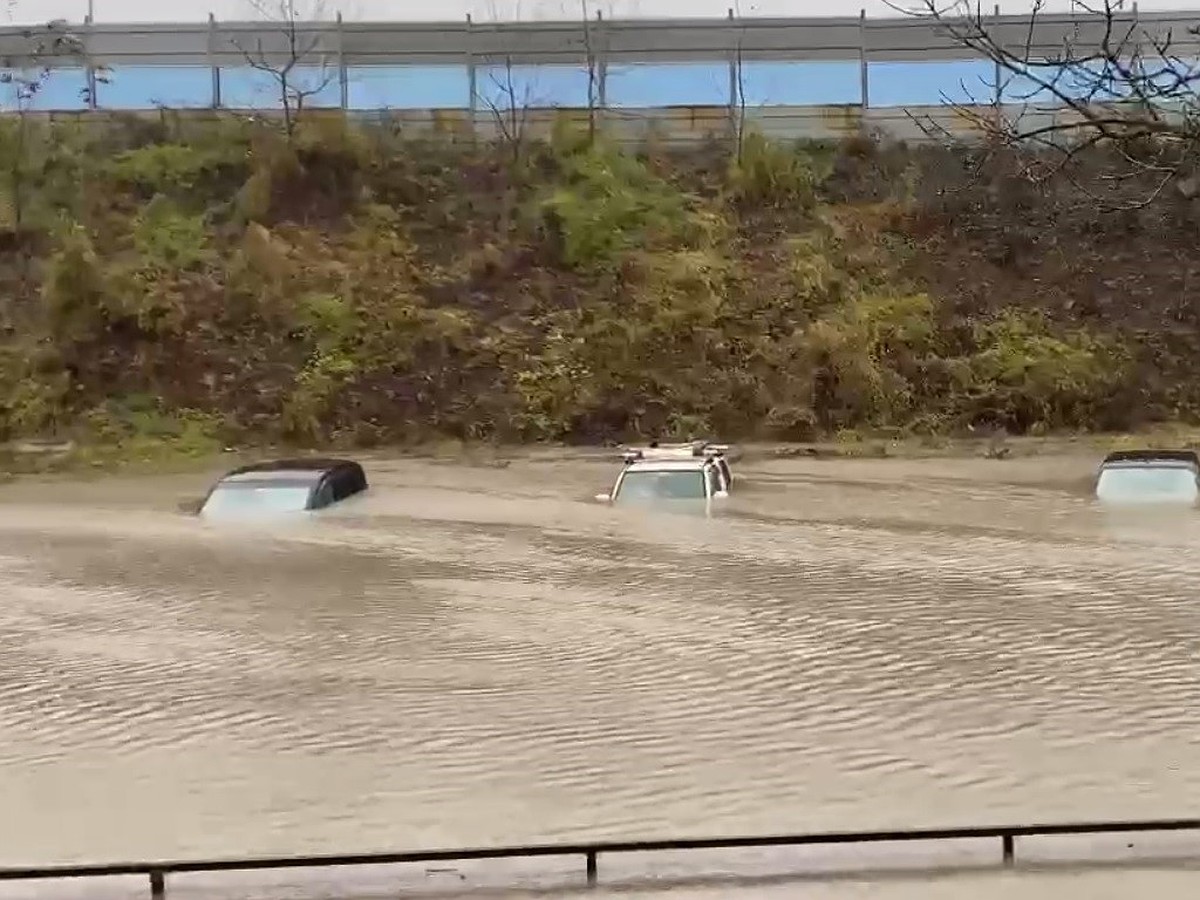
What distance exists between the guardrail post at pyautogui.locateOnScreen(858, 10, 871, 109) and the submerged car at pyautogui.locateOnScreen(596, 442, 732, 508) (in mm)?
13251

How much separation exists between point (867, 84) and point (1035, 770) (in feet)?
71.2

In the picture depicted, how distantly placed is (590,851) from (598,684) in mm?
3098

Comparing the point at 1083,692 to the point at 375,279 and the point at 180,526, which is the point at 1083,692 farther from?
the point at 375,279

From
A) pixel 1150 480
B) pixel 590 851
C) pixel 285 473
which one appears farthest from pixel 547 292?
pixel 590 851

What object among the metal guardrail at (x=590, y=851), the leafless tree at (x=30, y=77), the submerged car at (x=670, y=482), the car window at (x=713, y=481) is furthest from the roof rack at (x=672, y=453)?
the leafless tree at (x=30, y=77)

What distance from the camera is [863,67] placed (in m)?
26.5

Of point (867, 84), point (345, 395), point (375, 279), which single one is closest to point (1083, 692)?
point (345, 395)

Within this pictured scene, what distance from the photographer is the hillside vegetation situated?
848 inches

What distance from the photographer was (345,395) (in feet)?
71.8

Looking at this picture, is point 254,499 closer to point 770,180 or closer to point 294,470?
point 294,470

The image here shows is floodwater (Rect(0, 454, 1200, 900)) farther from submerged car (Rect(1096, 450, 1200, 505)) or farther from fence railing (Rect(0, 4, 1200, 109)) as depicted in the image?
fence railing (Rect(0, 4, 1200, 109))

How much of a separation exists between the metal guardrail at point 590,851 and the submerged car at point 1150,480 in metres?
9.64

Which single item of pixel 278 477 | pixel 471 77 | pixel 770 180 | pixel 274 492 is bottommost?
pixel 274 492

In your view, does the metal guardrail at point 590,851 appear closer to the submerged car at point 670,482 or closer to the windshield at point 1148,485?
the submerged car at point 670,482
